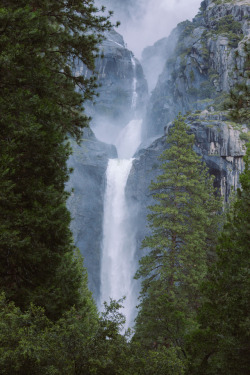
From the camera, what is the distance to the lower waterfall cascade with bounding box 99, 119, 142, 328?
3778cm

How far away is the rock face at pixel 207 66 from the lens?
2203 inches

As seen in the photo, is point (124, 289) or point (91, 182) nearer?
point (124, 289)

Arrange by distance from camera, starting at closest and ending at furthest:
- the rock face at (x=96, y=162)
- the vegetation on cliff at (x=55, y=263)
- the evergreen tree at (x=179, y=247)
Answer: the vegetation on cliff at (x=55, y=263) < the evergreen tree at (x=179, y=247) < the rock face at (x=96, y=162)

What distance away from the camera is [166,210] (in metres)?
12.9

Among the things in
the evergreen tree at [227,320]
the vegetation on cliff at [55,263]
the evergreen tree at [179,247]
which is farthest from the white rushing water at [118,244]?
the vegetation on cliff at [55,263]

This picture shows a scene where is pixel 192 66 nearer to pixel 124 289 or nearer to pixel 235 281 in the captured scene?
pixel 124 289

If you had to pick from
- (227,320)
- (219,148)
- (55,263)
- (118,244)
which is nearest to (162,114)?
(219,148)

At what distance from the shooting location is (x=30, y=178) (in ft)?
16.7

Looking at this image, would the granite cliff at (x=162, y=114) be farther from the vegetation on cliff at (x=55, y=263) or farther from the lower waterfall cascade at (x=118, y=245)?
the vegetation on cliff at (x=55, y=263)

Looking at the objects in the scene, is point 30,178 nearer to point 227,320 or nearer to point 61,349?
point 61,349

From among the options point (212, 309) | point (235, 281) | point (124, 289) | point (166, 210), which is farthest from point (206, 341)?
point (124, 289)

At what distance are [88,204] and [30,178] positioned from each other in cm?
3978

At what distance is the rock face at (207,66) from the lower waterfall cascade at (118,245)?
25.2 meters

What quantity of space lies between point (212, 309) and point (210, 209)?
12.7 metres
